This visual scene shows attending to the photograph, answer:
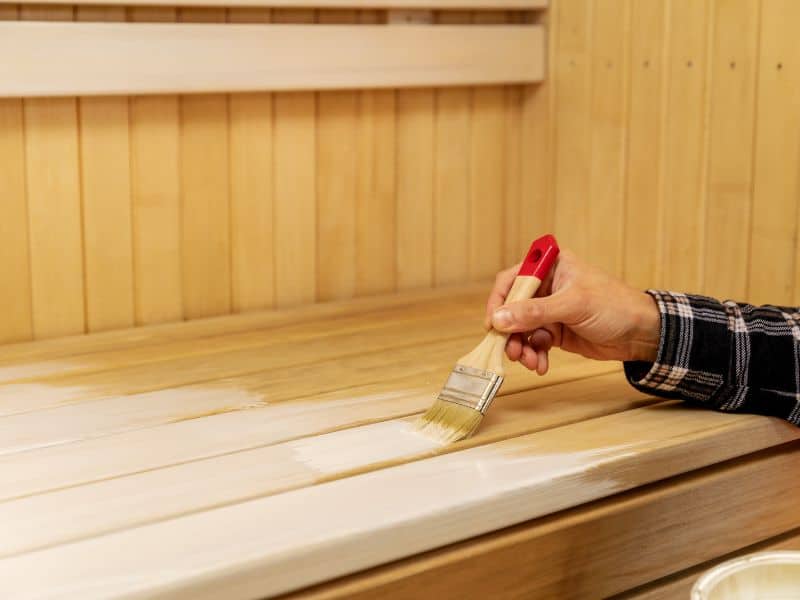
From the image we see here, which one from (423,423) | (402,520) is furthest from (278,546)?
(423,423)

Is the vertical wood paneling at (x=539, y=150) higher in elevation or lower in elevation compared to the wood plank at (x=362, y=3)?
lower

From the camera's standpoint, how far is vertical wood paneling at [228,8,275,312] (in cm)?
207

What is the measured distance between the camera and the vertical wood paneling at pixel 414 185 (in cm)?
228

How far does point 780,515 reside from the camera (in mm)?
1625

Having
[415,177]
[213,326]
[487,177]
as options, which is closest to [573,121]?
[487,177]


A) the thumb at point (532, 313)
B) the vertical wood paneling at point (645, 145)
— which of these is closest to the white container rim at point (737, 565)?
the thumb at point (532, 313)

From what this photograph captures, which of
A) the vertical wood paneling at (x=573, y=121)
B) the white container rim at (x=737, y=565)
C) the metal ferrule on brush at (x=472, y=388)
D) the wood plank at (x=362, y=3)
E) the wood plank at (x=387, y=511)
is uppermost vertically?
the wood plank at (x=362, y=3)

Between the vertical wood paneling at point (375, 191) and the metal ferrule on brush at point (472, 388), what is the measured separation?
772 millimetres

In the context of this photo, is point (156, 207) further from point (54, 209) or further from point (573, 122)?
point (573, 122)

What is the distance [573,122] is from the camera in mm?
2291

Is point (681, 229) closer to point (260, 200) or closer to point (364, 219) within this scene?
point (364, 219)

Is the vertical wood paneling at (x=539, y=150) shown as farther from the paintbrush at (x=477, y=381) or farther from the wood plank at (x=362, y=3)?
the paintbrush at (x=477, y=381)

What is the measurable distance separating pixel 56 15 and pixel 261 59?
1.12 ft

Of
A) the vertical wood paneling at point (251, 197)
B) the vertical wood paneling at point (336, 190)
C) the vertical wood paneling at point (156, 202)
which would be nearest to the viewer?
the vertical wood paneling at point (156, 202)
